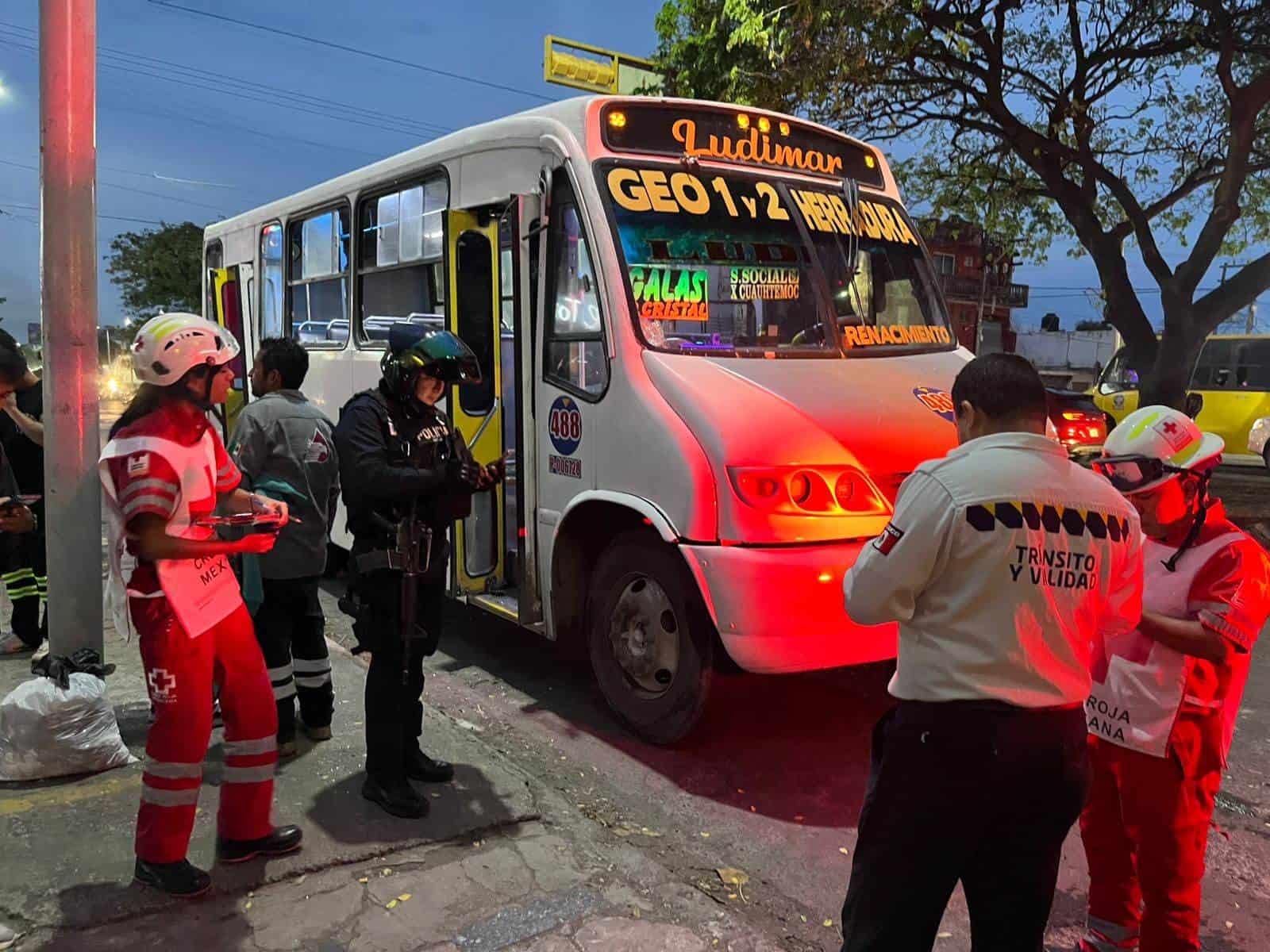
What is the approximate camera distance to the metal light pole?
3818 millimetres

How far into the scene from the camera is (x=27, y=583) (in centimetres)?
575

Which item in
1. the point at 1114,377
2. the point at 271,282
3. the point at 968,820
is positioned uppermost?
→ the point at 271,282

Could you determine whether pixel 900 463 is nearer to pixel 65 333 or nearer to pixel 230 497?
pixel 230 497

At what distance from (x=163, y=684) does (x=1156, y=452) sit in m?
2.89

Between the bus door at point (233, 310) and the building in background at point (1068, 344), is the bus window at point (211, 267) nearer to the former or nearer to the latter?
the bus door at point (233, 310)

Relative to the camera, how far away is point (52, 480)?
394cm

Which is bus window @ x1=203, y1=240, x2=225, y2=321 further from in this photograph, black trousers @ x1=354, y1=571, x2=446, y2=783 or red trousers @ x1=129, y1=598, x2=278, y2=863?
red trousers @ x1=129, y1=598, x2=278, y2=863

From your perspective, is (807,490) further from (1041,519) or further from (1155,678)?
(1041,519)

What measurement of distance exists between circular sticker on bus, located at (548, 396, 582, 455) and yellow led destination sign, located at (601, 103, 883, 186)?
126 cm

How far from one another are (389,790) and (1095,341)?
64.1m

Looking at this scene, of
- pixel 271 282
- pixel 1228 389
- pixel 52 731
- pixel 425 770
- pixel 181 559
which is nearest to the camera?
pixel 181 559

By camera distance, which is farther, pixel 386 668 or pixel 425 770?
pixel 425 770

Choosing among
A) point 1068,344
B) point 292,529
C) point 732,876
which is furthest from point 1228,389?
point 1068,344

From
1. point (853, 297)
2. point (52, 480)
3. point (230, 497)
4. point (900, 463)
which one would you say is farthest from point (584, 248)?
point (52, 480)
